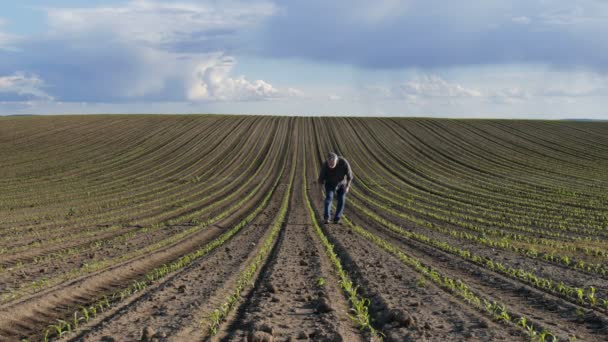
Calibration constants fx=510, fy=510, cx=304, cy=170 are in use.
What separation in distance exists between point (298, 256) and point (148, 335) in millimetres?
4696

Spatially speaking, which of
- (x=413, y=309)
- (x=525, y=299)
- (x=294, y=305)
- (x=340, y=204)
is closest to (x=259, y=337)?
(x=294, y=305)

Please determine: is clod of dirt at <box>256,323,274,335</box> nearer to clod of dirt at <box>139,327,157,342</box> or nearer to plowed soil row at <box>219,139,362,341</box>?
plowed soil row at <box>219,139,362,341</box>

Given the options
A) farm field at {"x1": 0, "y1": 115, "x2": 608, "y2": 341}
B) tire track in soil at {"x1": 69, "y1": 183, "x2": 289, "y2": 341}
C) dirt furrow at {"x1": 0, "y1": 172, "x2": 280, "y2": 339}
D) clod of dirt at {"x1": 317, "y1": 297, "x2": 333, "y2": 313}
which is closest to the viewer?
tire track in soil at {"x1": 69, "y1": 183, "x2": 289, "y2": 341}

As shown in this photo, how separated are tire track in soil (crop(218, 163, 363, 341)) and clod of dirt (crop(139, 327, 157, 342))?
593 mm

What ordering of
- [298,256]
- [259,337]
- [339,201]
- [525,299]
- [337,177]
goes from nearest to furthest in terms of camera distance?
[259,337] < [525,299] < [298,256] < [339,201] < [337,177]

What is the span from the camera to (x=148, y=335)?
4.58 metres

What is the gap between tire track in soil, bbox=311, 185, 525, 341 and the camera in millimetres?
4668

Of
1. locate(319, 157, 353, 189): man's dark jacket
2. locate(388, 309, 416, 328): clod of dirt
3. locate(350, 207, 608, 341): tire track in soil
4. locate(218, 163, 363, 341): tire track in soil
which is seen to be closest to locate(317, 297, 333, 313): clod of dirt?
locate(218, 163, 363, 341): tire track in soil

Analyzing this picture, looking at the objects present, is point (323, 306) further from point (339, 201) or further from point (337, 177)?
point (337, 177)

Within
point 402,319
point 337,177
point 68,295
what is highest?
point 337,177

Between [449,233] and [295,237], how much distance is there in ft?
12.9

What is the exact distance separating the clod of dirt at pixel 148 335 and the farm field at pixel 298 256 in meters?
0.02

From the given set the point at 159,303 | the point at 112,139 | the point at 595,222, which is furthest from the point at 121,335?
the point at 112,139

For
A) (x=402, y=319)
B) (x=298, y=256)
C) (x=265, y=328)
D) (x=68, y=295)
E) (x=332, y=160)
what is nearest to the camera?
(x=265, y=328)
